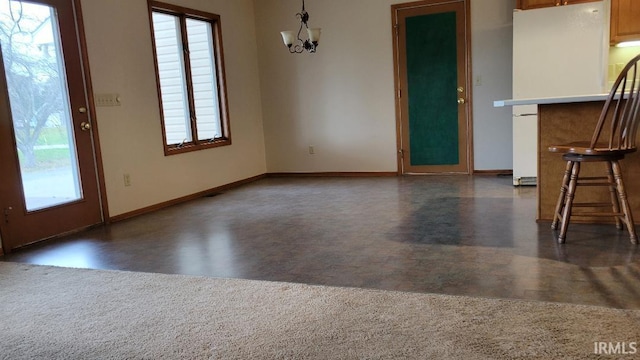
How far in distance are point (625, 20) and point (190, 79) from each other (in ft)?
14.3

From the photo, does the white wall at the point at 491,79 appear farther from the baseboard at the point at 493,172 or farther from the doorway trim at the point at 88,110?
the doorway trim at the point at 88,110

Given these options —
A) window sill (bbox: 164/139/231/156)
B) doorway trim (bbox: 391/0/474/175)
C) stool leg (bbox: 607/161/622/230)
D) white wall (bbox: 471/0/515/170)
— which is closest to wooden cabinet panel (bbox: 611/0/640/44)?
white wall (bbox: 471/0/515/170)

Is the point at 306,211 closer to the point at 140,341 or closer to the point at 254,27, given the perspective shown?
the point at 140,341

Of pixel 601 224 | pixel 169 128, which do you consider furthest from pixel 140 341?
pixel 169 128

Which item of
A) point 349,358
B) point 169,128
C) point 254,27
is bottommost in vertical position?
point 349,358

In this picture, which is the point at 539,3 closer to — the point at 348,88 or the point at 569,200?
the point at 348,88

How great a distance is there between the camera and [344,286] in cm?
242

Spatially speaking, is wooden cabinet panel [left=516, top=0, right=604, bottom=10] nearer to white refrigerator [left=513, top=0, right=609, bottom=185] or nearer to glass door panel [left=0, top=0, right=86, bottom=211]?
white refrigerator [left=513, top=0, right=609, bottom=185]

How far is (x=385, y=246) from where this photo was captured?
3.06 metres

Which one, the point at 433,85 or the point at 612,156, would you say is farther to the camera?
the point at 433,85

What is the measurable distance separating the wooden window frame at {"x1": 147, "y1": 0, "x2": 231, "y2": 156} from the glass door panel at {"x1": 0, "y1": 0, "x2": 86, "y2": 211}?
106 centimetres

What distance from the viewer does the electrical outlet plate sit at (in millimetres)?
4188

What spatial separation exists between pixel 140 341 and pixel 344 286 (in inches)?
38.0

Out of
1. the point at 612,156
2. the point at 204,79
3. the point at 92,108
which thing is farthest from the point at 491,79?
the point at 92,108
